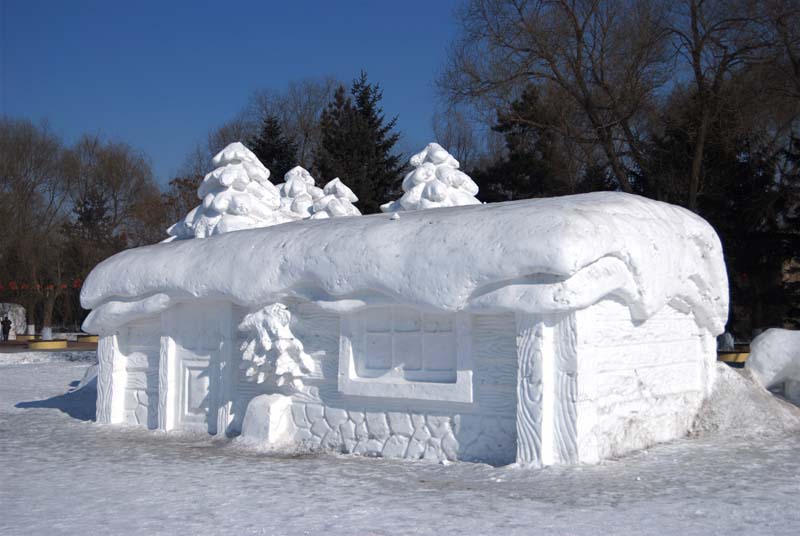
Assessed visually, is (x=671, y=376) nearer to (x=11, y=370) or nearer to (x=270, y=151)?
(x=11, y=370)

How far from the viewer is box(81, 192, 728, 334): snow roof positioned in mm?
6629

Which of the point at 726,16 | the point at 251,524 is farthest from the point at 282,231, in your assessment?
the point at 726,16

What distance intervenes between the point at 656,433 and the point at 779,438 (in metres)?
1.32

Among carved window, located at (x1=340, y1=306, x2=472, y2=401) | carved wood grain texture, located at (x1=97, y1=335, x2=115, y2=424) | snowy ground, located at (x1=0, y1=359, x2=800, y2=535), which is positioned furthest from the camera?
carved wood grain texture, located at (x1=97, y1=335, x2=115, y2=424)

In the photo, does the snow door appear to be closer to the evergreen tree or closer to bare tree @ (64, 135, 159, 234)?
the evergreen tree

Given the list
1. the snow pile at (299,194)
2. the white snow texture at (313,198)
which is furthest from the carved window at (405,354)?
the snow pile at (299,194)

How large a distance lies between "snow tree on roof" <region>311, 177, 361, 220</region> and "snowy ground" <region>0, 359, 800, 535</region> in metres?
6.58

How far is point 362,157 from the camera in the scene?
3077 cm

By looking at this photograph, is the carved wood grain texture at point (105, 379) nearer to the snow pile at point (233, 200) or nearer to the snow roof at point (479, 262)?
the snow roof at point (479, 262)

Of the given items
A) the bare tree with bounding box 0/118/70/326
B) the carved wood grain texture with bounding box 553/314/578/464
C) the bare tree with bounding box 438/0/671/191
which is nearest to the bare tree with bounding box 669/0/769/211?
the bare tree with bounding box 438/0/671/191

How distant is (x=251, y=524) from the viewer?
5.18 meters

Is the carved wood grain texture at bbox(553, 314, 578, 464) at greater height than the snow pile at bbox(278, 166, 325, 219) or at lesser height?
lesser

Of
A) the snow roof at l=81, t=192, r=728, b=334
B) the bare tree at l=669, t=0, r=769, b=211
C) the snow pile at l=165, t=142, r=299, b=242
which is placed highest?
the bare tree at l=669, t=0, r=769, b=211

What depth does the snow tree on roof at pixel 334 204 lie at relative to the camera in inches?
571
